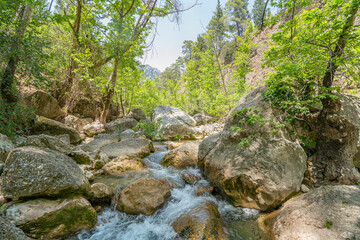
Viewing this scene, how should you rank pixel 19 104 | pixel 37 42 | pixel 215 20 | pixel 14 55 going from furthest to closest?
pixel 215 20
pixel 19 104
pixel 37 42
pixel 14 55

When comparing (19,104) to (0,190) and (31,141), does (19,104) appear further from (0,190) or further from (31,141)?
(0,190)

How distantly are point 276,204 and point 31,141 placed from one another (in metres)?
6.75

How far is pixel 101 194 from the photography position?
11.9 ft

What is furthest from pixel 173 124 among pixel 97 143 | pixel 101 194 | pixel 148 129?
pixel 101 194

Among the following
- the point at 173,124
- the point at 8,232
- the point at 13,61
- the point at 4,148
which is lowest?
the point at 4,148

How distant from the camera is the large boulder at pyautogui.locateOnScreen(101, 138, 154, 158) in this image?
6750 mm

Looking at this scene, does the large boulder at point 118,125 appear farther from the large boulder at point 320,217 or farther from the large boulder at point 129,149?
the large boulder at point 320,217

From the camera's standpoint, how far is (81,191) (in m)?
3.21

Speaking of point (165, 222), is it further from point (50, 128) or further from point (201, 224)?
point (50, 128)

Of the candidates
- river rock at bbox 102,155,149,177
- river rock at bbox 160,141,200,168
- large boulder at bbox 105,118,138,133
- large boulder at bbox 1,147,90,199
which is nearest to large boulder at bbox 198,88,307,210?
river rock at bbox 160,141,200,168

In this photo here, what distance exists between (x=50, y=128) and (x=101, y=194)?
18.9ft

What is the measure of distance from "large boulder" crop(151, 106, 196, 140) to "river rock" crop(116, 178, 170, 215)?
26.5 ft

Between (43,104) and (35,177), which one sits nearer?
(35,177)

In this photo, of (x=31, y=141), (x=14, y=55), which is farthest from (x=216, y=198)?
(x=14, y=55)
